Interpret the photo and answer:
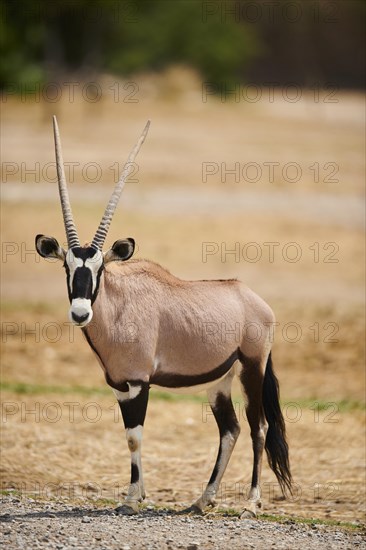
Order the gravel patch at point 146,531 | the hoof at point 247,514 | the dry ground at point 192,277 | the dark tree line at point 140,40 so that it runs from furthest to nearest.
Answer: the dark tree line at point 140,40 < the dry ground at point 192,277 < the hoof at point 247,514 < the gravel patch at point 146,531

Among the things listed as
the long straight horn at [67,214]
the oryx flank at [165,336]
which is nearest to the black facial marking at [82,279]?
the oryx flank at [165,336]

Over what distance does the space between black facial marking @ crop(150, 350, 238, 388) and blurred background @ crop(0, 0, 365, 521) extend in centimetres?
173

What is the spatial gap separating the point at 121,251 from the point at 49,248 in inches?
20.4

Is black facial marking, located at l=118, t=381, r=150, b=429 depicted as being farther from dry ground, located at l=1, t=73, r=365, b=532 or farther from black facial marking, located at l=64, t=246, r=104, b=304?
dry ground, located at l=1, t=73, r=365, b=532

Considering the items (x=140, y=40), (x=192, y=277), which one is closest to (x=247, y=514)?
(x=192, y=277)

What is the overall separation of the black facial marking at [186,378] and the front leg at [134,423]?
0.20 metres

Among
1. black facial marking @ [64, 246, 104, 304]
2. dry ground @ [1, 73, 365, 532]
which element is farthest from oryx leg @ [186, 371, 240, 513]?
black facial marking @ [64, 246, 104, 304]

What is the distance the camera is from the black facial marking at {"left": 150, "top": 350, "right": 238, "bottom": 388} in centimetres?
843

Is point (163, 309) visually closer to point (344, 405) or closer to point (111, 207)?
point (111, 207)

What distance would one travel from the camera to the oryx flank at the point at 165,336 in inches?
323

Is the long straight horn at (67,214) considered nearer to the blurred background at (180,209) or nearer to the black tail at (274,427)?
the black tail at (274,427)

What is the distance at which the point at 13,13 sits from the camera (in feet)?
168

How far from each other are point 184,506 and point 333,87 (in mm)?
62752

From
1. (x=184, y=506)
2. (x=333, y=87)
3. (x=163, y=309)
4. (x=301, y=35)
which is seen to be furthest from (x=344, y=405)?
(x=301, y=35)
